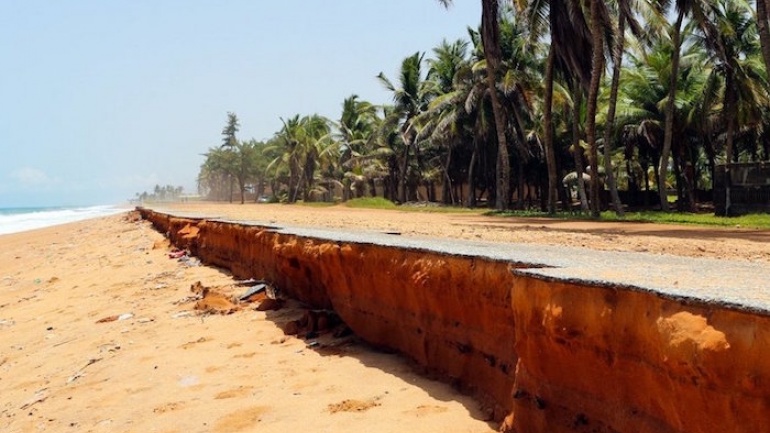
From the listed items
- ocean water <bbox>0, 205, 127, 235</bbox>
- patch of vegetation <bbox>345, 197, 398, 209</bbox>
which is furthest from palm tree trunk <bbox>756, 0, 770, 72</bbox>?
ocean water <bbox>0, 205, 127, 235</bbox>

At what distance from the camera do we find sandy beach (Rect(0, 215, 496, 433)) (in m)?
4.45

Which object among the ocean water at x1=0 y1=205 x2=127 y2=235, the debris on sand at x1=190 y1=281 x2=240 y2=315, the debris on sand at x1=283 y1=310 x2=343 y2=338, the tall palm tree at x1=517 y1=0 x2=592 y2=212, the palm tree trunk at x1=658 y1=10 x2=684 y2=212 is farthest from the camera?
the ocean water at x1=0 y1=205 x2=127 y2=235

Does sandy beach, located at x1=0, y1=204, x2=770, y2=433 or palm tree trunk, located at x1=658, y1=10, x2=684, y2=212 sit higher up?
palm tree trunk, located at x1=658, y1=10, x2=684, y2=212

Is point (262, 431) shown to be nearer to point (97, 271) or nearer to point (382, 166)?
point (97, 271)

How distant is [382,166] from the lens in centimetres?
4853

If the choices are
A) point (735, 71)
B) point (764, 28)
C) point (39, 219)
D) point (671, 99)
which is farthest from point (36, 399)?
point (39, 219)

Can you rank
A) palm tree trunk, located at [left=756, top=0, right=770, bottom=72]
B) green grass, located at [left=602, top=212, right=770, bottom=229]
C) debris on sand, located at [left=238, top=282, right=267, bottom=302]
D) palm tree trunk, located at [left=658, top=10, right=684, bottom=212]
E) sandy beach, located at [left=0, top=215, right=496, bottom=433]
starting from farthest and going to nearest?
1. palm tree trunk, located at [left=658, top=10, right=684, bottom=212]
2. palm tree trunk, located at [left=756, top=0, right=770, bottom=72]
3. green grass, located at [left=602, top=212, right=770, bottom=229]
4. debris on sand, located at [left=238, top=282, right=267, bottom=302]
5. sandy beach, located at [left=0, top=215, right=496, bottom=433]

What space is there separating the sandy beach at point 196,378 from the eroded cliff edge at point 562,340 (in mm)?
330

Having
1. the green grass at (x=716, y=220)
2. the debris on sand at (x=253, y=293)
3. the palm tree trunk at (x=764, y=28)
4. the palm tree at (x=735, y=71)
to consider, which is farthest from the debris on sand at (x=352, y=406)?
the palm tree at (x=735, y=71)

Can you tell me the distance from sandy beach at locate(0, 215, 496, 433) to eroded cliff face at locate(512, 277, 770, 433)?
0.79 m

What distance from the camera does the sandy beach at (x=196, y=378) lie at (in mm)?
4453

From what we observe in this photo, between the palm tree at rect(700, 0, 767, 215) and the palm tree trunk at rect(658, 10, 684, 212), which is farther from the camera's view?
the palm tree at rect(700, 0, 767, 215)

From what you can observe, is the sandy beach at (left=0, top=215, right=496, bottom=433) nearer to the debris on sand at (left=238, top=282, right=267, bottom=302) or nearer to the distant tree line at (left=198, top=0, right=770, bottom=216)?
the debris on sand at (left=238, top=282, right=267, bottom=302)

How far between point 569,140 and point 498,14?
12.5 meters
